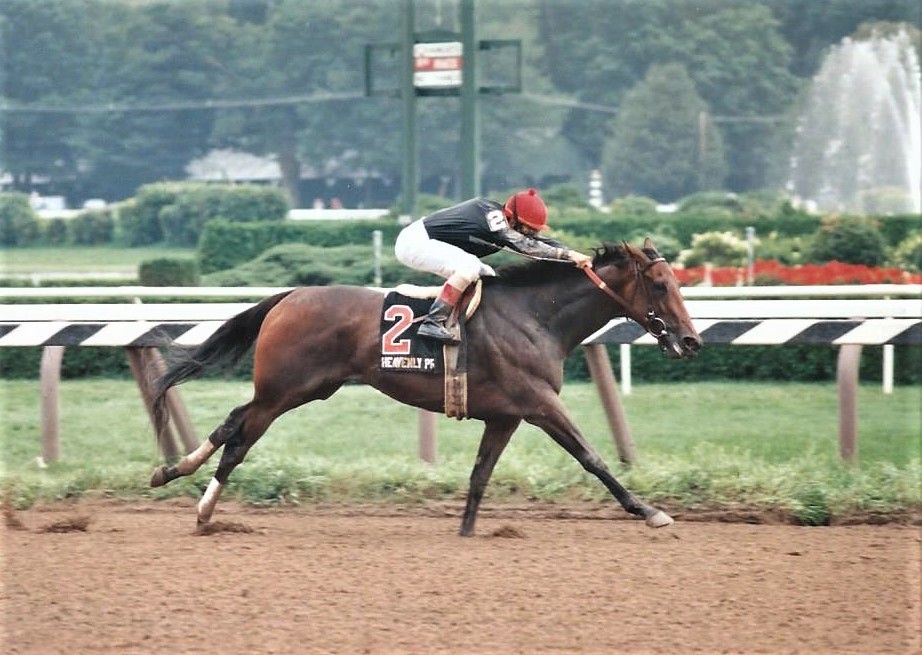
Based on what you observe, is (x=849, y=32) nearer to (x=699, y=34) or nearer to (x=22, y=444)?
(x=699, y=34)

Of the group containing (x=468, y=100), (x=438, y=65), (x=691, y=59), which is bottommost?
(x=468, y=100)

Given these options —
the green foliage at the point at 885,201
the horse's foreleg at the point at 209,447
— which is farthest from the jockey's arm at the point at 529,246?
the green foliage at the point at 885,201

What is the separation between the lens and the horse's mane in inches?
259

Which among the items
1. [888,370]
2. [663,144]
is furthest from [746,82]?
[888,370]

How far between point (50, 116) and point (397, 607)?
2276 centimetres

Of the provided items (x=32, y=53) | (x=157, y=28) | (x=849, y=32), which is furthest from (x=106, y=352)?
(x=849, y=32)

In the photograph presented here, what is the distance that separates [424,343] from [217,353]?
3.60 ft

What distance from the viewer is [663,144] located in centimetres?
3603

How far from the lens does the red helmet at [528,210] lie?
21.0 ft

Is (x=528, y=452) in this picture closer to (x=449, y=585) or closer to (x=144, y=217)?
(x=449, y=585)

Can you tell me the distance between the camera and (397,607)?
4.90 metres

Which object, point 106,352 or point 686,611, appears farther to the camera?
point 106,352

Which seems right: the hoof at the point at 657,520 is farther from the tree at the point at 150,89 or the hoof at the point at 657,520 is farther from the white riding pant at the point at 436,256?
the tree at the point at 150,89

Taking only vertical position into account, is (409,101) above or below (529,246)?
above
